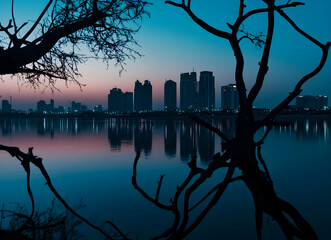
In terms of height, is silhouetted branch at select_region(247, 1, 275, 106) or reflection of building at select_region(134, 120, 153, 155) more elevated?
silhouetted branch at select_region(247, 1, 275, 106)

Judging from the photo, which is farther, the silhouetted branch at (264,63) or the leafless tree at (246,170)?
the silhouetted branch at (264,63)

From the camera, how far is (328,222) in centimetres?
1345

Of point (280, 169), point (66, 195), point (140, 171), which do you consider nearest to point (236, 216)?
point (66, 195)

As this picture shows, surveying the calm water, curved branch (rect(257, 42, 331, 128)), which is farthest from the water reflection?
the calm water

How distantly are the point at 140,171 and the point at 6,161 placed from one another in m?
14.1

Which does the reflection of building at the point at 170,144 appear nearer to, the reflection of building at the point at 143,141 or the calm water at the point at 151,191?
the reflection of building at the point at 143,141

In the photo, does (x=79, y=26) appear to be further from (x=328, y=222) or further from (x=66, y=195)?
(x=66, y=195)

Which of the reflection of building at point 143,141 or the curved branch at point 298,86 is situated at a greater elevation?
the curved branch at point 298,86

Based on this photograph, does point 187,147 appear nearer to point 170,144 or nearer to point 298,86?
point 170,144

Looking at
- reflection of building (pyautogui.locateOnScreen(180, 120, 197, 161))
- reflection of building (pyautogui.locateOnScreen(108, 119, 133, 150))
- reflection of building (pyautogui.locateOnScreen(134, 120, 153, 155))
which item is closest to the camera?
reflection of building (pyautogui.locateOnScreen(180, 120, 197, 161))

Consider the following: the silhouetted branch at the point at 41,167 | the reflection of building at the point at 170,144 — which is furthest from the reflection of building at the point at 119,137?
the silhouetted branch at the point at 41,167

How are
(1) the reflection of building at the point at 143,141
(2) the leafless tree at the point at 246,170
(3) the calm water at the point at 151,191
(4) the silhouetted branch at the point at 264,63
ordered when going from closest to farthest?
1. (2) the leafless tree at the point at 246,170
2. (4) the silhouetted branch at the point at 264,63
3. (3) the calm water at the point at 151,191
4. (1) the reflection of building at the point at 143,141

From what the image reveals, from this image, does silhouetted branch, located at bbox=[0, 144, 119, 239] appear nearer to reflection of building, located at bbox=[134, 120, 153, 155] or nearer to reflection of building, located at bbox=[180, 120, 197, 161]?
reflection of building, located at bbox=[134, 120, 153, 155]

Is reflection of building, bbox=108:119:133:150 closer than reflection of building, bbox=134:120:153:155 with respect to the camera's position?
No
